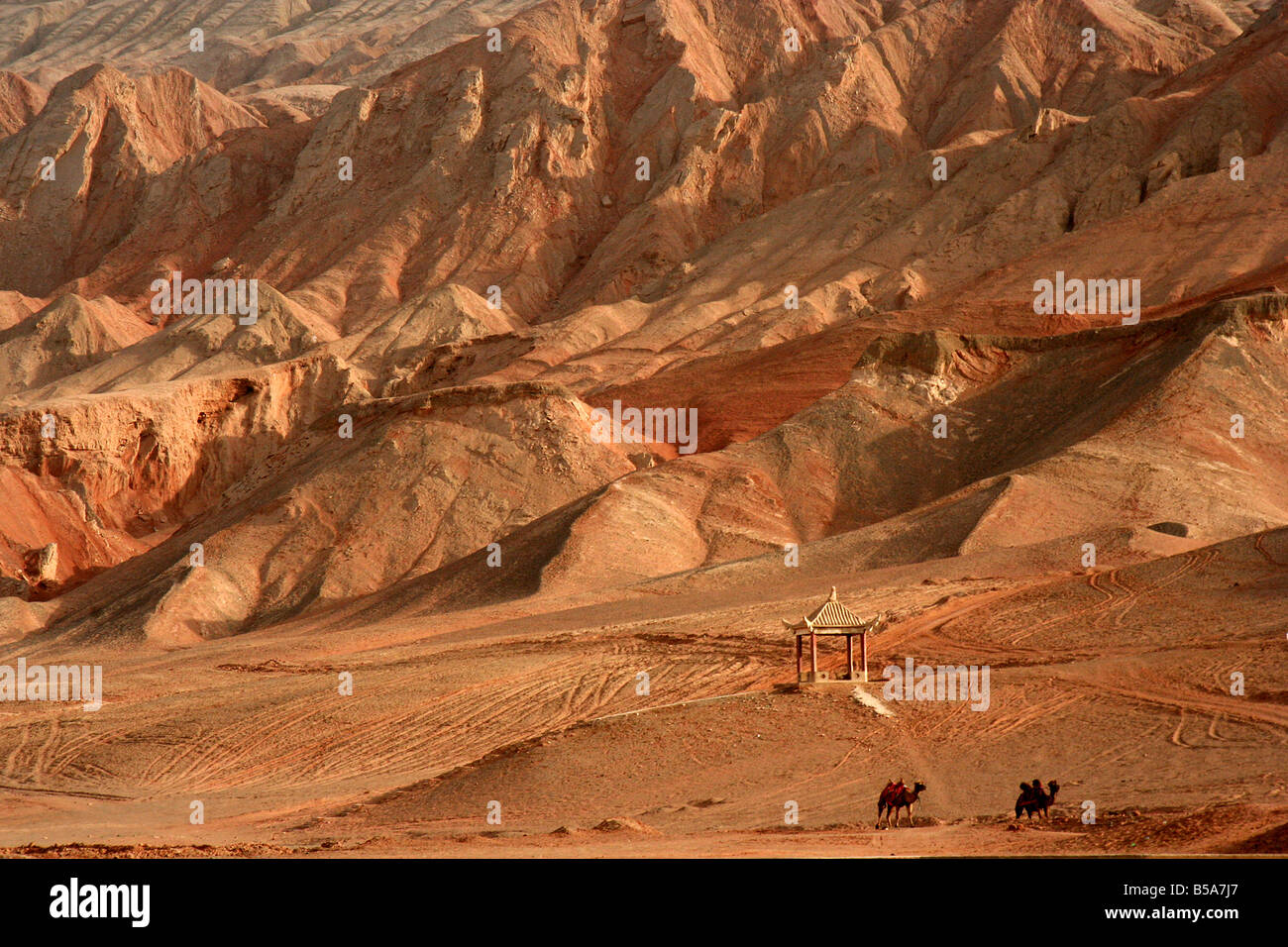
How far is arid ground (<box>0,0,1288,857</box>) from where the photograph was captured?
2300 centimetres

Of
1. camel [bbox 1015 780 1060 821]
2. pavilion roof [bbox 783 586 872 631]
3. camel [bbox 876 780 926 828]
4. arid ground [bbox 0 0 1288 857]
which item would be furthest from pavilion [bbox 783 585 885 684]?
camel [bbox 1015 780 1060 821]

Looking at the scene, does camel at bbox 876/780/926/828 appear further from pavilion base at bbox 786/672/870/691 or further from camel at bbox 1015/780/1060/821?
pavilion base at bbox 786/672/870/691

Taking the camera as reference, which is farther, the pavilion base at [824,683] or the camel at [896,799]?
the pavilion base at [824,683]

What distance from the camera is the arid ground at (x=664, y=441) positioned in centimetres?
2300

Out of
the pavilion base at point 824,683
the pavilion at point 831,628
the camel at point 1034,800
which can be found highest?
the pavilion at point 831,628

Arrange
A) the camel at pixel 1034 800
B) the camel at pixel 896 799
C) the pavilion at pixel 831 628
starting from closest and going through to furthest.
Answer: the camel at pixel 1034 800, the camel at pixel 896 799, the pavilion at pixel 831 628

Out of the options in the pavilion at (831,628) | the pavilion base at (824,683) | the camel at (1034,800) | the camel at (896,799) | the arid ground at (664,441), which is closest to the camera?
the camel at (1034,800)

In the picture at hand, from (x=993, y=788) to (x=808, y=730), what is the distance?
13.5 ft

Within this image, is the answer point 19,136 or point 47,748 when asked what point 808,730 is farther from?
point 19,136

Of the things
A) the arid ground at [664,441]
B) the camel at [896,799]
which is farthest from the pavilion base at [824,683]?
the camel at [896,799]

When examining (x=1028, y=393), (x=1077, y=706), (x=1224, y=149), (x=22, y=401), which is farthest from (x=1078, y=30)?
(x=1077, y=706)

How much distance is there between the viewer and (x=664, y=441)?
205 feet

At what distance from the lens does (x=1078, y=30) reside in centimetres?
10688

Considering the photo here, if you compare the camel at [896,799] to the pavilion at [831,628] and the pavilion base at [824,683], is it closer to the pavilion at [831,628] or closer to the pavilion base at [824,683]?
the pavilion base at [824,683]
